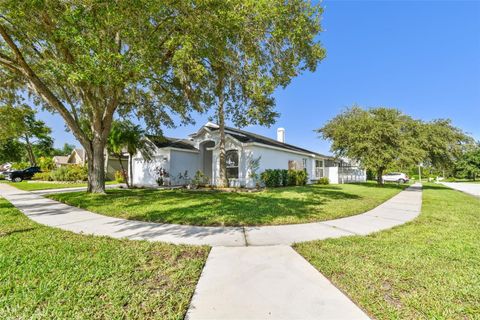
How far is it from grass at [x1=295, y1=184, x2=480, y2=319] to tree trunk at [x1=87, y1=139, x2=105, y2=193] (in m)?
11.0

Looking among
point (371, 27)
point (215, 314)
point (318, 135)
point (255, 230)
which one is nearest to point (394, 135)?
point (318, 135)

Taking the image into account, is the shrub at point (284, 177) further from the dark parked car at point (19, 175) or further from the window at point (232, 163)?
the dark parked car at point (19, 175)

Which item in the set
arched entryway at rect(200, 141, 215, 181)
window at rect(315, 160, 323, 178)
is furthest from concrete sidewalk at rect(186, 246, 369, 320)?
window at rect(315, 160, 323, 178)

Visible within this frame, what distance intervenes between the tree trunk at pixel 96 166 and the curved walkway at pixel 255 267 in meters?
5.27

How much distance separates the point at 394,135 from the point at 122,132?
19839mm

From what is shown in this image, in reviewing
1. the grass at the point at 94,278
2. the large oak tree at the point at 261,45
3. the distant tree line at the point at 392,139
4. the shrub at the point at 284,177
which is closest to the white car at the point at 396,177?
the distant tree line at the point at 392,139

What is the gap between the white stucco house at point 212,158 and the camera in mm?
16578

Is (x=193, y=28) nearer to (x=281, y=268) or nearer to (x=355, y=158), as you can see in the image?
(x=281, y=268)

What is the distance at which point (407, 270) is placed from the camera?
10.9 feet

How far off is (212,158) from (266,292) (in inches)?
671

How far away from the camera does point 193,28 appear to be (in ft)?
24.6

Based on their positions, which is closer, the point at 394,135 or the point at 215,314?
the point at 215,314

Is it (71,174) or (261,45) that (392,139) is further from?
(71,174)

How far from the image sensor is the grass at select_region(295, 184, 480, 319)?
2.48 meters
